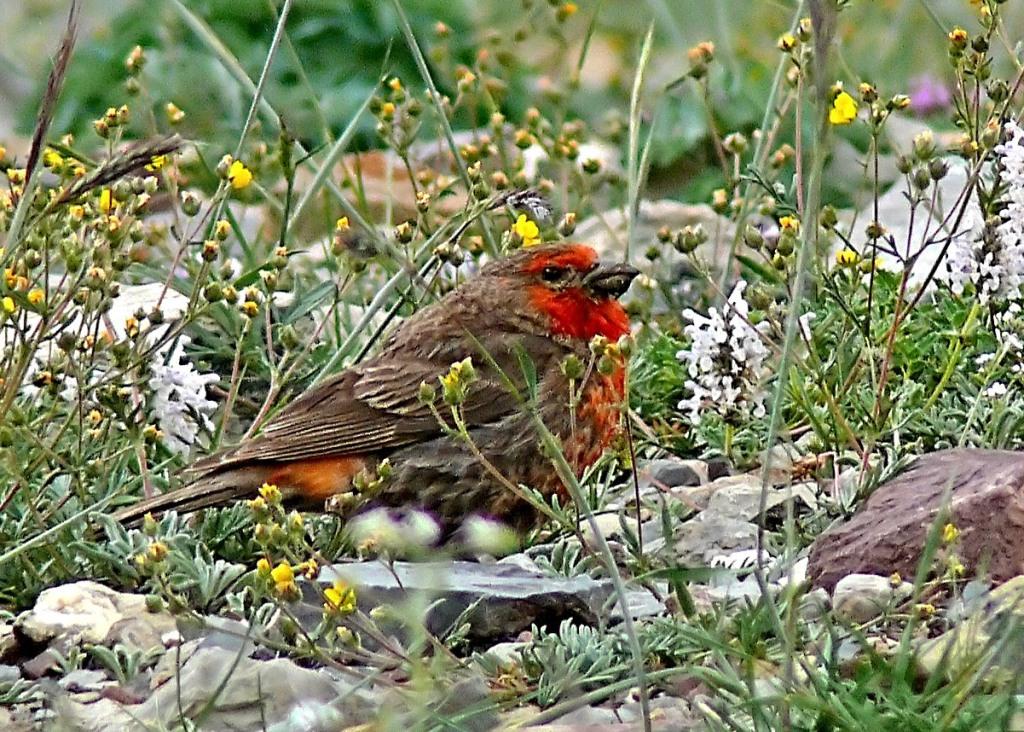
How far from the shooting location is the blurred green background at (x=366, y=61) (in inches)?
360

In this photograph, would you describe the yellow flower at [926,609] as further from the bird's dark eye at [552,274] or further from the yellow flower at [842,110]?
the bird's dark eye at [552,274]

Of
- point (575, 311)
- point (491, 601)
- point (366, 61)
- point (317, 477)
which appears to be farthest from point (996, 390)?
point (366, 61)

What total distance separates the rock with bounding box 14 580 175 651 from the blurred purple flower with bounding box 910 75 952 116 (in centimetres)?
631

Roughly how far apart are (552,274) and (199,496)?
1198mm

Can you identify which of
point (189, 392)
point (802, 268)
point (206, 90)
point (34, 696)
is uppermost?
point (206, 90)

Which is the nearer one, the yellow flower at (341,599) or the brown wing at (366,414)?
the yellow flower at (341,599)

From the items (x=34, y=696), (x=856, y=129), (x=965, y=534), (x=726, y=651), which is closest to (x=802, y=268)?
(x=726, y=651)

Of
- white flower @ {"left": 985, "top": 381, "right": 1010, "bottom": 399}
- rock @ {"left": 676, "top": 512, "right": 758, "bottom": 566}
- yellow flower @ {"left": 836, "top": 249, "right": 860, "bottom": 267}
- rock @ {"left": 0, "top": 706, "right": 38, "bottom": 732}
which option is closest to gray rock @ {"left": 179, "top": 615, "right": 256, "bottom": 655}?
rock @ {"left": 0, "top": 706, "right": 38, "bottom": 732}

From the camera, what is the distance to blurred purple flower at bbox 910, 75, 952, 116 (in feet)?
31.6

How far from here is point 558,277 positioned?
5.25 metres

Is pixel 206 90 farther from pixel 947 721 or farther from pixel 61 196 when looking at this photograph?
pixel 947 721

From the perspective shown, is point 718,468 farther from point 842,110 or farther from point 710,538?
point 842,110

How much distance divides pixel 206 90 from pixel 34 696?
613 centimetres

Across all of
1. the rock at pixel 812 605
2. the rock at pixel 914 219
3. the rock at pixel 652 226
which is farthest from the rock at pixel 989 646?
the rock at pixel 652 226
